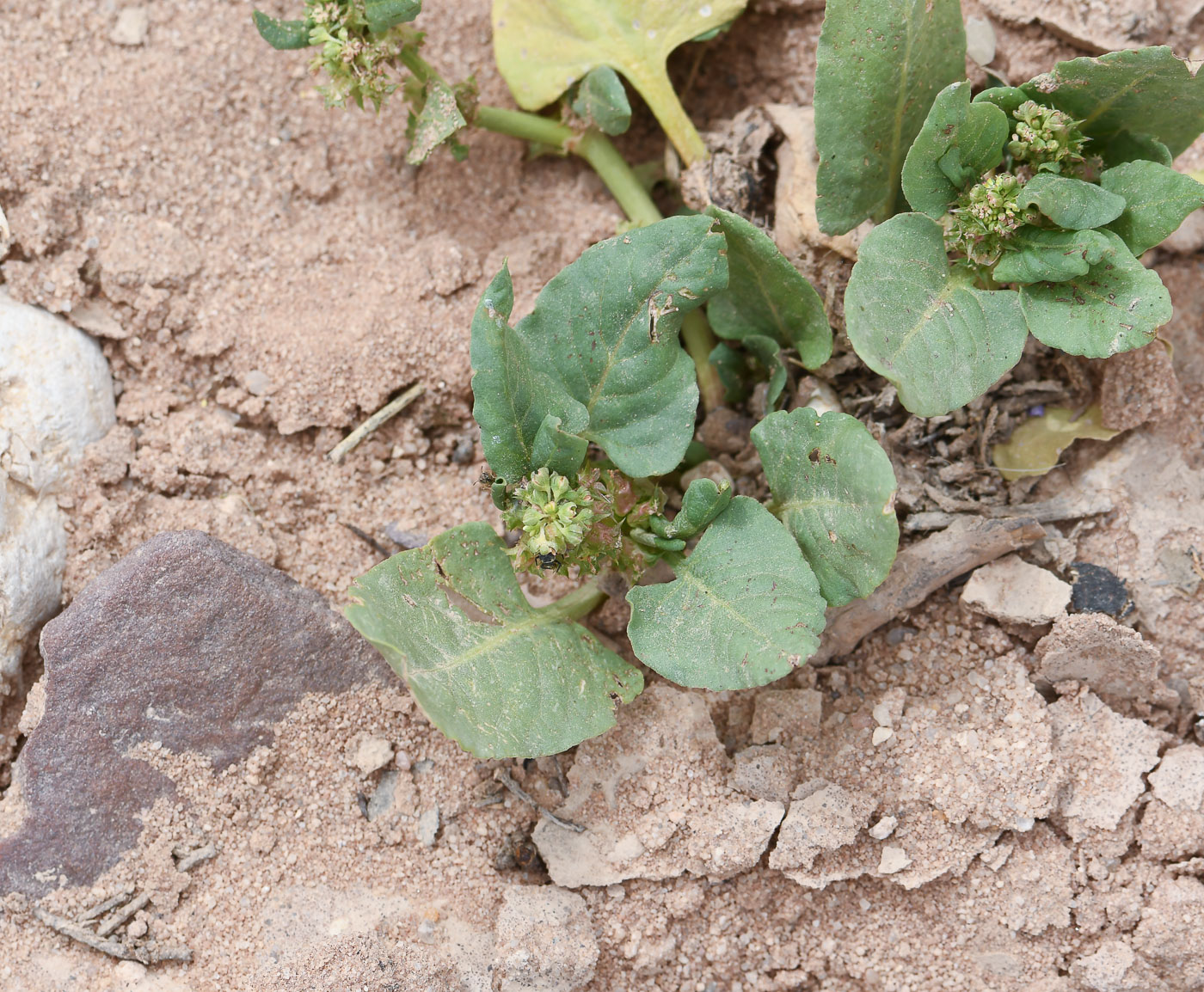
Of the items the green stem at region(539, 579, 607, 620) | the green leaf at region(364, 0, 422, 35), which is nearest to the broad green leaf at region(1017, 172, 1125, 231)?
the green stem at region(539, 579, 607, 620)

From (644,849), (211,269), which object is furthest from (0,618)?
(644,849)

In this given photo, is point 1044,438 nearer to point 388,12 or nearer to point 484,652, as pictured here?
point 484,652

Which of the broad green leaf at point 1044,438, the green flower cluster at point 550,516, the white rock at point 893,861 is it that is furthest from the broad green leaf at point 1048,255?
the white rock at point 893,861

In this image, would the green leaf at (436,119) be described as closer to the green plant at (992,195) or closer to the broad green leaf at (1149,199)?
the green plant at (992,195)

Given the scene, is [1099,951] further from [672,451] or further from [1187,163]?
[1187,163]

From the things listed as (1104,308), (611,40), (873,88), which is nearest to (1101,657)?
(1104,308)

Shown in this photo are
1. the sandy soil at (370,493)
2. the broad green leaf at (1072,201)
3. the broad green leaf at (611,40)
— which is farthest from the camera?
the broad green leaf at (611,40)
